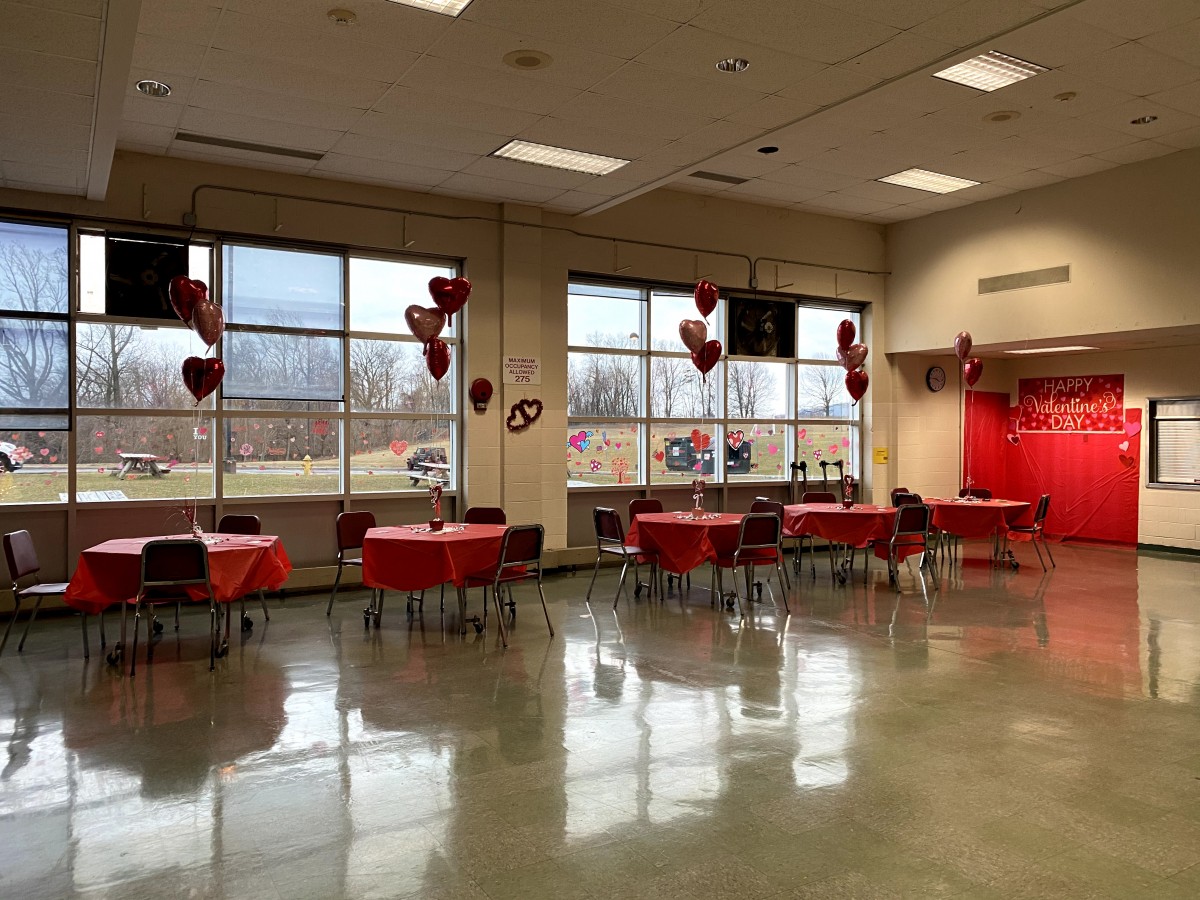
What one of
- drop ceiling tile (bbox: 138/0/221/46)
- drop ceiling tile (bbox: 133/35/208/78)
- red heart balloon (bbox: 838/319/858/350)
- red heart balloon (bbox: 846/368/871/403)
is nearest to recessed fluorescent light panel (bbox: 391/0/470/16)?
drop ceiling tile (bbox: 138/0/221/46)

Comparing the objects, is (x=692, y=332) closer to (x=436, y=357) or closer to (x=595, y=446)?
(x=595, y=446)

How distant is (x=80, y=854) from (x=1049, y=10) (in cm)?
618

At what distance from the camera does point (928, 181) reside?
975 centimetres

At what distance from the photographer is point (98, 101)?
5277 mm

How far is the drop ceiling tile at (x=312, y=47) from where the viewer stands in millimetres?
5387

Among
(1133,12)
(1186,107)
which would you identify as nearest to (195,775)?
(1133,12)

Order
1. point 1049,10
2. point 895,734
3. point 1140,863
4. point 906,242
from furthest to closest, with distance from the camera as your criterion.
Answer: point 906,242
point 1049,10
point 895,734
point 1140,863

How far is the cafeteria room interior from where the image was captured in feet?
11.5

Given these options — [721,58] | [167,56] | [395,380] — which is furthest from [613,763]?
[395,380]

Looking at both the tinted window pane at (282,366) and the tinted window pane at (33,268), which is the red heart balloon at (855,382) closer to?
the tinted window pane at (282,366)

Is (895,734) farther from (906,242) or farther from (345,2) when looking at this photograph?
(906,242)

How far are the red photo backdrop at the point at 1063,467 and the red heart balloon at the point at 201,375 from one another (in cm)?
973

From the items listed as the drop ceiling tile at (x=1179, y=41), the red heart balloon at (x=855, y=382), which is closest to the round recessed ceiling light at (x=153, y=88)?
the drop ceiling tile at (x=1179, y=41)

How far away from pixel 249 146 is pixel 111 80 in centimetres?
265
